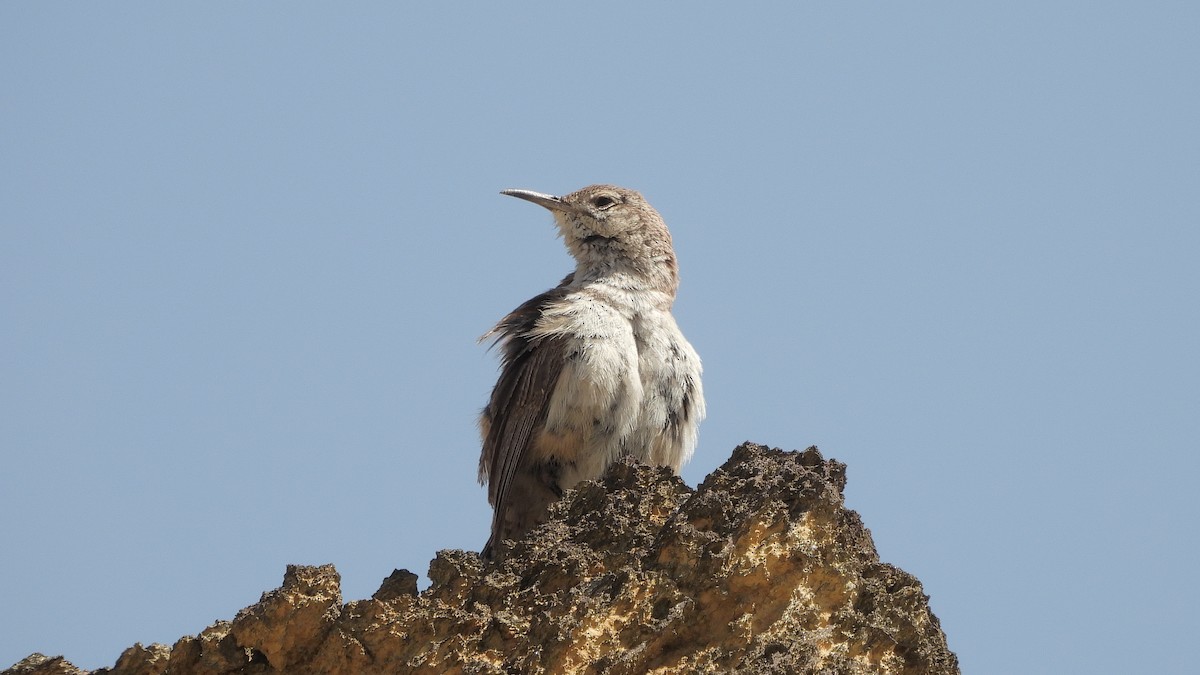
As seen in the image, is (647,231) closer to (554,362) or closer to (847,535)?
(554,362)

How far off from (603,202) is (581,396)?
7.07 feet

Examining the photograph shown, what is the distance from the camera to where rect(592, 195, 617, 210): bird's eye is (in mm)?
9805

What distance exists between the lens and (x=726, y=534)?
17.9ft

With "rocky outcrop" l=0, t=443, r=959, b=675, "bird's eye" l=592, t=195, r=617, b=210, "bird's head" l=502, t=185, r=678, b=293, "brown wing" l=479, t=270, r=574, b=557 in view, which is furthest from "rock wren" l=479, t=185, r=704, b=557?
"rocky outcrop" l=0, t=443, r=959, b=675

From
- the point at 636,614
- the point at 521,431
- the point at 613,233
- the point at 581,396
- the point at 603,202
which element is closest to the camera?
the point at 636,614

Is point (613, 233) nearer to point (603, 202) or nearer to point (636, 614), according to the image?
point (603, 202)

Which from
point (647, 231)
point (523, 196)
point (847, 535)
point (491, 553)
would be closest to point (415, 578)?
point (847, 535)

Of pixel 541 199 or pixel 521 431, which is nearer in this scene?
pixel 521 431

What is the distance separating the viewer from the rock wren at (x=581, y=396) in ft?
27.0

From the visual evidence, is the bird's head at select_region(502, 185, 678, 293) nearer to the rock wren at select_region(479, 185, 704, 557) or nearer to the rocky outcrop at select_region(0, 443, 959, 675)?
the rock wren at select_region(479, 185, 704, 557)

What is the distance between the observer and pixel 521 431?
8.45m

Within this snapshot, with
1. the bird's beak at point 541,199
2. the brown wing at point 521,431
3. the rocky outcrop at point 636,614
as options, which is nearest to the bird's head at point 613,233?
the bird's beak at point 541,199

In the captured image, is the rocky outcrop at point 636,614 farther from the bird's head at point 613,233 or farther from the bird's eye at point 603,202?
the bird's eye at point 603,202

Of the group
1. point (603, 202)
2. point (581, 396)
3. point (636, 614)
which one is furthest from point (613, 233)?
point (636, 614)
